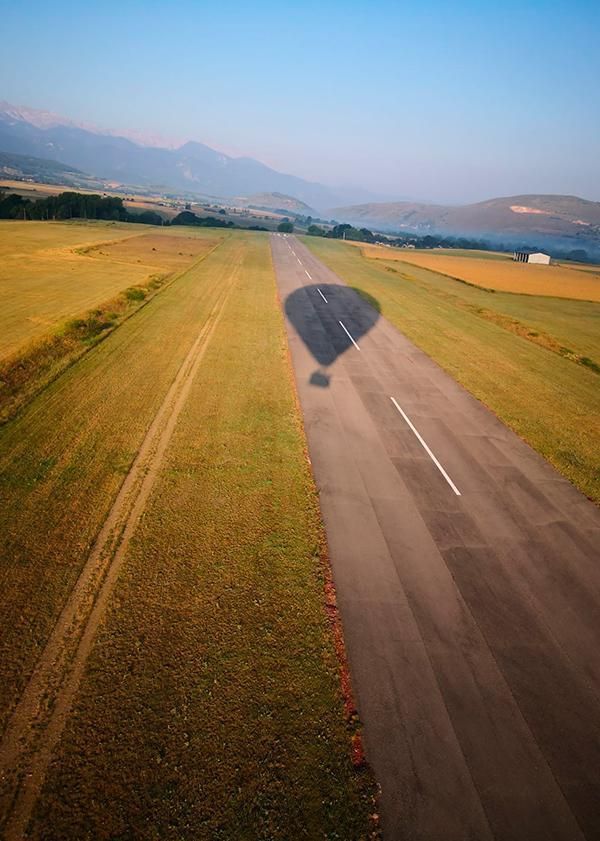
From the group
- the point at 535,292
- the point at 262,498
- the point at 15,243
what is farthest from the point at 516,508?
the point at 15,243

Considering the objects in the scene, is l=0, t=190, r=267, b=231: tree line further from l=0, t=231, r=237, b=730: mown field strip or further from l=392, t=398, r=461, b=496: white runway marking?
l=392, t=398, r=461, b=496: white runway marking

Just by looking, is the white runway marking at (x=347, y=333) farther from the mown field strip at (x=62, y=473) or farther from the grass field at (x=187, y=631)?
the grass field at (x=187, y=631)

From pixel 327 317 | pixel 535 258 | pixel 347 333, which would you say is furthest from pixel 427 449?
pixel 535 258

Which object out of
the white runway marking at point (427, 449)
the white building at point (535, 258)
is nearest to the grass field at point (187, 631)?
the white runway marking at point (427, 449)

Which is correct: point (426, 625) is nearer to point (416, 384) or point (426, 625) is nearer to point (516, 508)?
point (516, 508)

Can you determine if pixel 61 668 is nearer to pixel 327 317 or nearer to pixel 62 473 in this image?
pixel 62 473

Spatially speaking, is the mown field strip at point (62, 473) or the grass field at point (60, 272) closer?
the mown field strip at point (62, 473)
